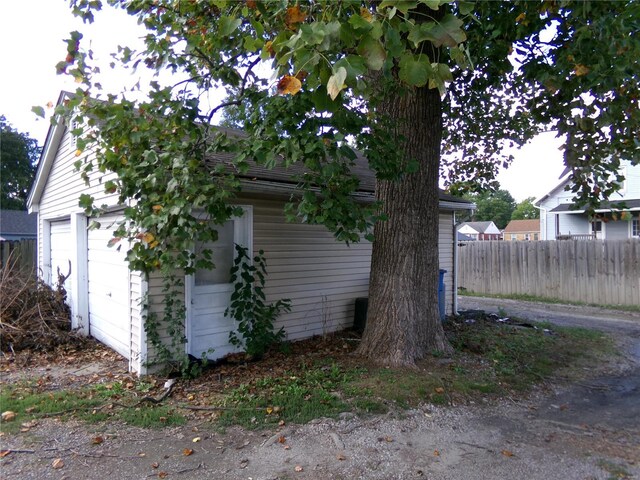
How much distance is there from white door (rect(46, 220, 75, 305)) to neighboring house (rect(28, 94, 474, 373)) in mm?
45

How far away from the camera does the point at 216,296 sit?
A: 6582 mm

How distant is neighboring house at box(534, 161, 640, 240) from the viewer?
1848 centimetres

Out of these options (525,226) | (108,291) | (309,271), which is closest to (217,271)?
(309,271)

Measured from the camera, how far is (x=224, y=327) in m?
6.68

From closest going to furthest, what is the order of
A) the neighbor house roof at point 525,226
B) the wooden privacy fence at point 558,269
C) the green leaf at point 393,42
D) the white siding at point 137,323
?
the green leaf at point 393,42
the white siding at point 137,323
the wooden privacy fence at point 558,269
the neighbor house roof at point 525,226

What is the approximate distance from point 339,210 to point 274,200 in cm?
271

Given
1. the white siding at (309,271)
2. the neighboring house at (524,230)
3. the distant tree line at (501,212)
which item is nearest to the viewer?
the white siding at (309,271)

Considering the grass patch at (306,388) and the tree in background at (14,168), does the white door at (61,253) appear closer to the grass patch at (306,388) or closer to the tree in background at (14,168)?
the grass patch at (306,388)

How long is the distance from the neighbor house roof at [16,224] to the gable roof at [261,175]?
17.2m

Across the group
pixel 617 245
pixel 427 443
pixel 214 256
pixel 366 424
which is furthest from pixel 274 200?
pixel 617 245

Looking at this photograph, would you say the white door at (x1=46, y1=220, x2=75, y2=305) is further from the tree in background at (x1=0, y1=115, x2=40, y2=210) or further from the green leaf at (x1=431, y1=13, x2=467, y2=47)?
the tree in background at (x1=0, y1=115, x2=40, y2=210)

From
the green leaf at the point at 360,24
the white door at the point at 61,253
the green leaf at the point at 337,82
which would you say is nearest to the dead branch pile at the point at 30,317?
the white door at the point at 61,253

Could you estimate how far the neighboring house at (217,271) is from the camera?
20.9ft

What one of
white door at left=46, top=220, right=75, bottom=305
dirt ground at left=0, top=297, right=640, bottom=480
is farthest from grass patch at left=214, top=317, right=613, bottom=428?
white door at left=46, top=220, right=75, bottom=305
